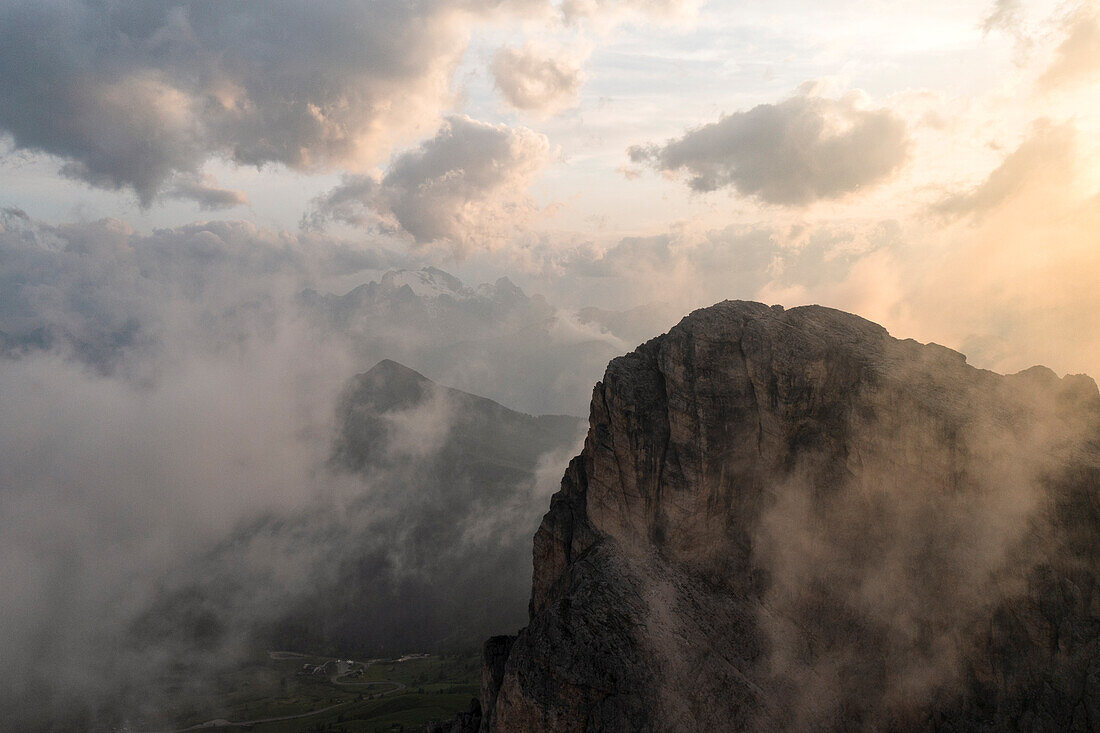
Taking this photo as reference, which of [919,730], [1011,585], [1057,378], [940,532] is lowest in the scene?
[919,730]

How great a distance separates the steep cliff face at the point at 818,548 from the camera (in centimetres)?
7812

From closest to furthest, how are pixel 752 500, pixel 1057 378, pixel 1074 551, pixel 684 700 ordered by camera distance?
pixel 1074 551
pixel 684 700
pixel 1057 378
pixel 752 500

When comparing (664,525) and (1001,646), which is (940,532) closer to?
(1001,646)

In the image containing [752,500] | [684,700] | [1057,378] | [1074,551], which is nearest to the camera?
[1074,551]

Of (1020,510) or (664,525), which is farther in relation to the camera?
(664,525)

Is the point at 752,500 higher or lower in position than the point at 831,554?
higher

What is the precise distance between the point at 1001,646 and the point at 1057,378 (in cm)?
4399

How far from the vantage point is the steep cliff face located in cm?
7812

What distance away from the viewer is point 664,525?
99.1 meters

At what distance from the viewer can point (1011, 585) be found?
78688 millimetres

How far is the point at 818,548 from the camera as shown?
306 feet

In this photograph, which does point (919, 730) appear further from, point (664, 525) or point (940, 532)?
point (664, 525)

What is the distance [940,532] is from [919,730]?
27.5 m

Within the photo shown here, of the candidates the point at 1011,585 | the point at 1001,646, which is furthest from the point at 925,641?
the point at 1011,585
